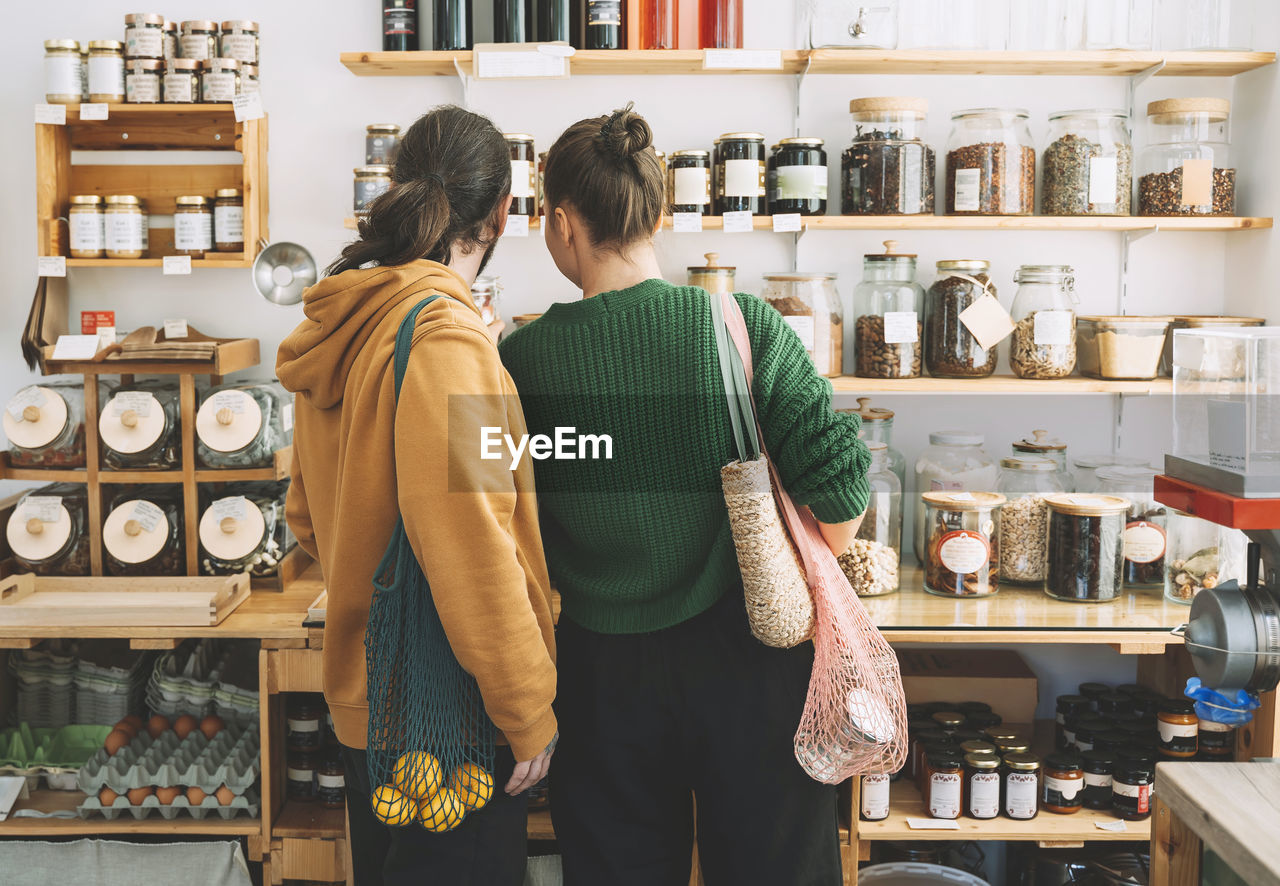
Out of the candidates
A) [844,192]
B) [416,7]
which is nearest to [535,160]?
[416,7]

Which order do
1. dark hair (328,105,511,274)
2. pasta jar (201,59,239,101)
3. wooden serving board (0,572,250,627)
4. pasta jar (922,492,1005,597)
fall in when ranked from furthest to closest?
pasta jar (201,59,239,101)
pasta jar (922,492,1005,597)
wooden serving board (0,572,250,627)
dark hair (328,105,511,274)

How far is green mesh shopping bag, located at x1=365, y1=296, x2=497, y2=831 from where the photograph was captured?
119cm

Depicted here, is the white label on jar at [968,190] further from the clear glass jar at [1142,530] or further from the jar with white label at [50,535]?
the jar with white label at [50,535]

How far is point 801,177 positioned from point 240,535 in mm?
1392

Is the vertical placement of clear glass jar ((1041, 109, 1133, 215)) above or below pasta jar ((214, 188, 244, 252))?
above

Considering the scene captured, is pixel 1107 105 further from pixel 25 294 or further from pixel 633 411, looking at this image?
pixel 25 294

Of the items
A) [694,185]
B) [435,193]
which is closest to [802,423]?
[435,193]

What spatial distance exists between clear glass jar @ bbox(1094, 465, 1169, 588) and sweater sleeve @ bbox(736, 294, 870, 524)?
110cm

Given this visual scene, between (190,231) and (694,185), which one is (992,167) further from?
(190,231)

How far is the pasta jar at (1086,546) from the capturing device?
2039 mm

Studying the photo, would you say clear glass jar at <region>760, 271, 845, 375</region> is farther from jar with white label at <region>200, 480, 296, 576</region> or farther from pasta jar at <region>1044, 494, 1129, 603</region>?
jar with white label at <region>200, 480, 296, 576</region>

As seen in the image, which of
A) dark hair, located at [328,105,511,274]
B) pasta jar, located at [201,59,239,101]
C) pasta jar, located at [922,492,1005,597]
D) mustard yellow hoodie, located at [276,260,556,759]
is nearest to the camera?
mustard yellow hoodie, located at [276,260,556,759]

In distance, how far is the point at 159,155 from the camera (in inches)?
95.2

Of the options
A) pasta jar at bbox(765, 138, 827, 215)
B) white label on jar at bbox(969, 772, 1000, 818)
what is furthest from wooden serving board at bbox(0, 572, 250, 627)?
white label on jar at bbox(969, 772, 1000, 818)
